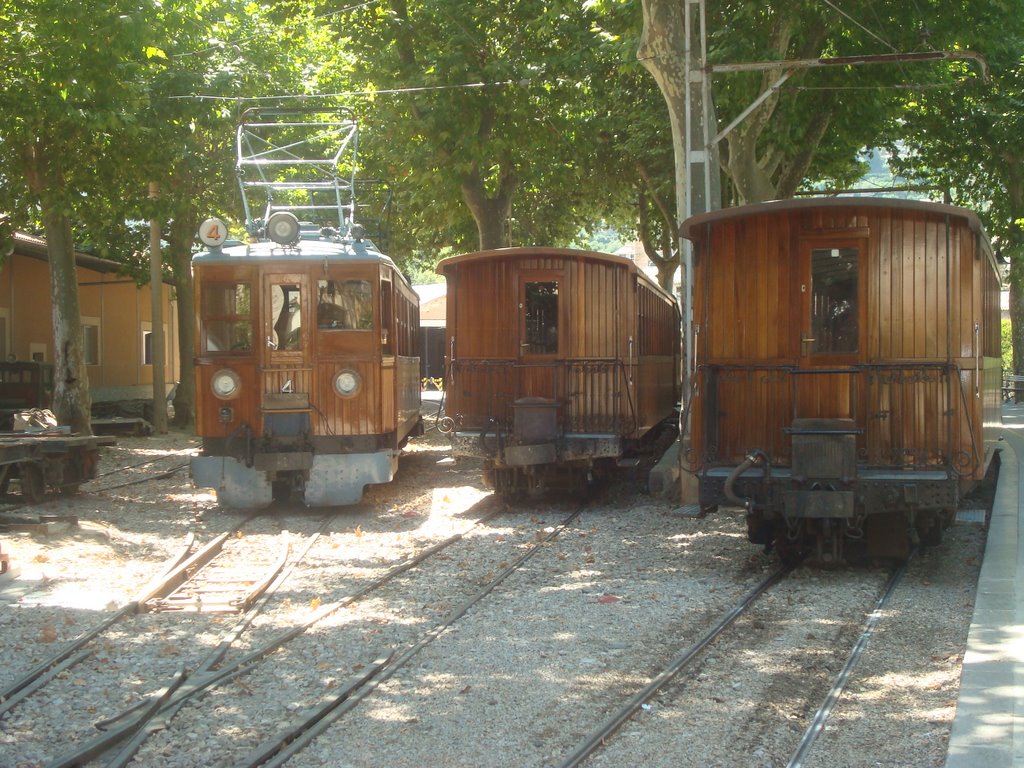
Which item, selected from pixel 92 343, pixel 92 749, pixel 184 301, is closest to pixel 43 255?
pixel 184 301

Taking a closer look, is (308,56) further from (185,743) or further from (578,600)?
(185,743)

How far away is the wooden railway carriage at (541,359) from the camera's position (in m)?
13.5

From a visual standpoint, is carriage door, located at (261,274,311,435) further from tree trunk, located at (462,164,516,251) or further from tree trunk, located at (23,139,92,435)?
tree trunk, located at (462,164,516,251)

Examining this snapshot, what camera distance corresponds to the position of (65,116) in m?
15.1

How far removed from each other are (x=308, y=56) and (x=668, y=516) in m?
17.8

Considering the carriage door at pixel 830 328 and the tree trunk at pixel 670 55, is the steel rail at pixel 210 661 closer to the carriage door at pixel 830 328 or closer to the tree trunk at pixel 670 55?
the carriage door at pixel 830 328

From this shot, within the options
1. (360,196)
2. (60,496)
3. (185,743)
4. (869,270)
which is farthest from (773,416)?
(360,196)

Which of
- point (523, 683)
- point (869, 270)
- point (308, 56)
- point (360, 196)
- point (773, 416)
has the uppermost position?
point (308, 56)

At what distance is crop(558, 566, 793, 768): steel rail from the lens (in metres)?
5.24

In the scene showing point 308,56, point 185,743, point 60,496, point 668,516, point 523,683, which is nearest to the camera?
point 185,743

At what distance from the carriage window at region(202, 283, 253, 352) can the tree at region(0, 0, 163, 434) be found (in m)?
3.92

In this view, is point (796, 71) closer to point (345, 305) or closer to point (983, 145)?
point (345, 305)

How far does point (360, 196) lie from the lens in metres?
27.8

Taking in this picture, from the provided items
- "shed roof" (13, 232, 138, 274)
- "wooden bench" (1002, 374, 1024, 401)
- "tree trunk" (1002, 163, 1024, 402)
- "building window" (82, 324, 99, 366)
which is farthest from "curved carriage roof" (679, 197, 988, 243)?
"building window" (82, 324, 99, 366)
